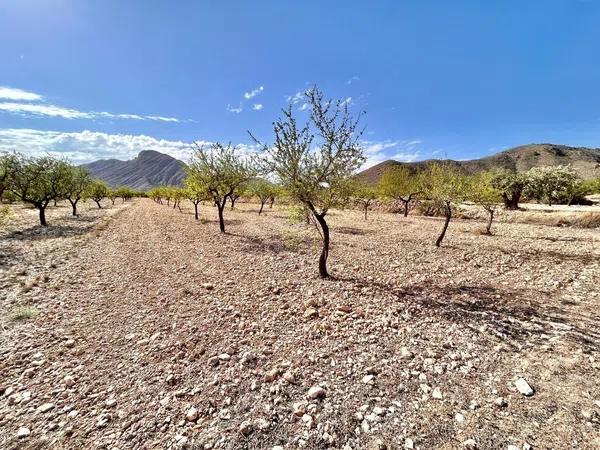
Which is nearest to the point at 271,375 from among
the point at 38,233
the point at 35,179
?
the point at 38,233

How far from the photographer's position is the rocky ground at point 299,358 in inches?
219

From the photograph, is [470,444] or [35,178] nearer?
[470,444]

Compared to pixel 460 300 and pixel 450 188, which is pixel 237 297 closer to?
pixel 460 300

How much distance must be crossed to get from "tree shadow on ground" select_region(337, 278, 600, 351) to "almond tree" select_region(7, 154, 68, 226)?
43758mm

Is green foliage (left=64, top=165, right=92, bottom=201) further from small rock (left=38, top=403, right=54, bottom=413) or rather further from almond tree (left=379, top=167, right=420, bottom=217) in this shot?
almond tree (left=379, top=167, right=420, bottom=217)

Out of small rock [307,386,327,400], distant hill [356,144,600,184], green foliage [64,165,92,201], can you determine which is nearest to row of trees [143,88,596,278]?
small rock [307,386,327,400]

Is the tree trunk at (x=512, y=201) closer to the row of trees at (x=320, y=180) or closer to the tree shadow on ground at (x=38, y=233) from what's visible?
the row of trees at (x=320, y=180)

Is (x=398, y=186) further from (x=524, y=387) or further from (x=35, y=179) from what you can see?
(x=35, y=179)

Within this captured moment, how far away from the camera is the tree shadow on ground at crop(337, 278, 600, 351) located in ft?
29.3

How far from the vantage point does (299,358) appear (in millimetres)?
7863

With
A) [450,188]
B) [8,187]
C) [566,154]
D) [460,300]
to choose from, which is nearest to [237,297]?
[460,300]

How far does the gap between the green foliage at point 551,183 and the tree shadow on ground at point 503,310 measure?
2170 inches

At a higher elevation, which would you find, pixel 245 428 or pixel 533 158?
pixel 533 158

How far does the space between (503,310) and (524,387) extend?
5174mm
